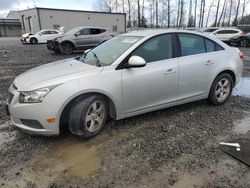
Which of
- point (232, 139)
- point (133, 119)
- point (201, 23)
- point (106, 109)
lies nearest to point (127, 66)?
point (106, 109)

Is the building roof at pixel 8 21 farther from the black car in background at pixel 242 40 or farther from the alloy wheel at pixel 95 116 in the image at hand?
the alloy wheel at pixel 95 116

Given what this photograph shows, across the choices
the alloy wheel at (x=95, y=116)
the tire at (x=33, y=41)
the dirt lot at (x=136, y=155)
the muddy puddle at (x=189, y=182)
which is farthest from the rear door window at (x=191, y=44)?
the tire at (x=33, y=41)

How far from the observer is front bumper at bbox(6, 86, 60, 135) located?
3135mm

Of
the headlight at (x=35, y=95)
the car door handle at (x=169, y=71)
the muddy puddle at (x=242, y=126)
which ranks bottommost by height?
the muddy puddle at (x=242, y=126)

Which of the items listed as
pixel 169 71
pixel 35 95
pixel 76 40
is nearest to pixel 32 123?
pixel 35 95

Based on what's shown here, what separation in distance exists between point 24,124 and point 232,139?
3029mm

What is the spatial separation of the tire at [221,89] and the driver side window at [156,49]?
124cm

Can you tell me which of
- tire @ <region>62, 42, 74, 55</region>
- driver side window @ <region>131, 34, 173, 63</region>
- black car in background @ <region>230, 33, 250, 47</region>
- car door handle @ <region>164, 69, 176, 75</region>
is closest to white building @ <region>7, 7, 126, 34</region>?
black car in background @ <region>230, 33, 250, 47</region>

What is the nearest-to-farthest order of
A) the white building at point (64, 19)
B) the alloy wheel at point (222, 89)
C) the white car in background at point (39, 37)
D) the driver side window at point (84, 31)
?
the alloy wheel at point (222, 89) → the driver side window at point (84, 31) → the white car in background at point (39, 37) → the white building at point (64, 19)

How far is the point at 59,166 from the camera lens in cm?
295

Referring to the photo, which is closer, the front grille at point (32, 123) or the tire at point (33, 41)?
the front grille at point (32, 123)

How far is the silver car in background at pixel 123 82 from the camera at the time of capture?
3211 mm

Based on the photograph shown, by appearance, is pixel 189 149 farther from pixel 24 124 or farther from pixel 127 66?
pixel 24 124

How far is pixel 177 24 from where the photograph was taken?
186ft
